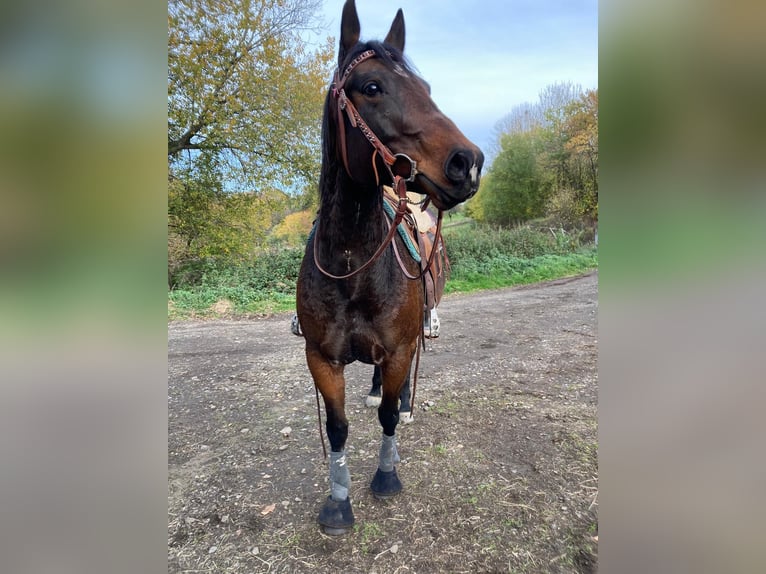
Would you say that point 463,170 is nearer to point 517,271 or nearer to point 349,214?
point 349,214

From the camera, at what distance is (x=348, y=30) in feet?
6.81

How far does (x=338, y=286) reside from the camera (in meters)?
2.36

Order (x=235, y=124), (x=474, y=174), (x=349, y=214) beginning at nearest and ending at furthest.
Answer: (x=474, y=174) < (x=349, y=214) < (x=235, y=124)

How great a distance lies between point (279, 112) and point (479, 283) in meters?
8.03

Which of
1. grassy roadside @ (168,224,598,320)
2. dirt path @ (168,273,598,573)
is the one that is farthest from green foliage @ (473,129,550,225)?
dirt path @ (168,273,598,573)

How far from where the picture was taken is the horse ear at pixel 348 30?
2039 mm

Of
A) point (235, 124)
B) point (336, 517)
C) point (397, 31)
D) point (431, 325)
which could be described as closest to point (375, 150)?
point (397, 31)

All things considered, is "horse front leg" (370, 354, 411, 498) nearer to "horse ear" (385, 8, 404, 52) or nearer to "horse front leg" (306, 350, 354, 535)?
"horse front leg" (306, 350, 354, 535)

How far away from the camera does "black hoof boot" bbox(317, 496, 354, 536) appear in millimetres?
2549

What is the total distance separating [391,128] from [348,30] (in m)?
0.70
